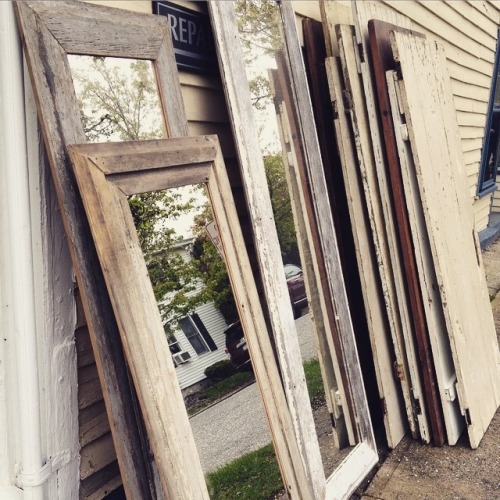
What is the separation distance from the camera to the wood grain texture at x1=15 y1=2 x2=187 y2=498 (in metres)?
1.37

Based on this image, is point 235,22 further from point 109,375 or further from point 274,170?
point 109,375

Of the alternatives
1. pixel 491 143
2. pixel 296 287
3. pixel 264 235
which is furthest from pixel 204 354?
pixel 491 143

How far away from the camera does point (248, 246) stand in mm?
2262

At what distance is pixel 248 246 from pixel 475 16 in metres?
4.83

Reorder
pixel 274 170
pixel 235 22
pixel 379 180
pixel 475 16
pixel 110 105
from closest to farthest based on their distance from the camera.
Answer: pixel 110 105, pixel 235 22, pixel 274 170, pixel 379 180, pixel 475 16

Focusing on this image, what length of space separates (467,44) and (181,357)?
5253mm

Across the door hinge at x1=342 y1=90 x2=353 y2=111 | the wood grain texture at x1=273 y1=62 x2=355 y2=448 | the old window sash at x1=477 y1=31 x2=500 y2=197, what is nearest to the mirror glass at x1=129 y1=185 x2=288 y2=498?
the wood grain texture at x1=273 y1=62 x2=355 y2=448

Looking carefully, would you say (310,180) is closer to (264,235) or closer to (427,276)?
(264,235)

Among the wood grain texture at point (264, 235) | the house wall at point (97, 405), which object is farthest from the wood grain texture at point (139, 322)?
the wood grain texture at point (264, 235)

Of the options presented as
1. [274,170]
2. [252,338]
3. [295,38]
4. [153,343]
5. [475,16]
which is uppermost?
[475,16]

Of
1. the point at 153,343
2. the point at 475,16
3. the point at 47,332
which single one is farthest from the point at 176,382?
the point at 475,16

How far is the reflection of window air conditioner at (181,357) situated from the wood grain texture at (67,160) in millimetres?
157

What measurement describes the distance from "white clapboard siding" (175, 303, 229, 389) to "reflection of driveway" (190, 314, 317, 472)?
13cm

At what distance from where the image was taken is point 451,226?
274 cm
